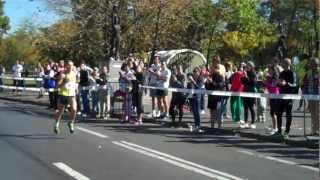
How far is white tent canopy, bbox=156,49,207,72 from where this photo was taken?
1451 inches

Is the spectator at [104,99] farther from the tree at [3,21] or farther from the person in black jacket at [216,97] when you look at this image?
the tree at [3,21]

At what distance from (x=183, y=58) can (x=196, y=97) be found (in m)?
19.9

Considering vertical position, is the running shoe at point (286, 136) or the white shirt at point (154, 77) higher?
the white shirt at point (154, 77)

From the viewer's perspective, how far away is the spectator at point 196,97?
18.7m

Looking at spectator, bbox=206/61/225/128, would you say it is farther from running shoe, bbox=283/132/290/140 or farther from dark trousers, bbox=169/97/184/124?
running shoe, bbox=283/132/290/140

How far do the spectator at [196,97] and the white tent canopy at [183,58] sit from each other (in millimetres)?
15561

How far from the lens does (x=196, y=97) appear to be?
19.2 meters

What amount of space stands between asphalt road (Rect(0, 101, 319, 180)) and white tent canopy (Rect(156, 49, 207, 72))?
717 inches

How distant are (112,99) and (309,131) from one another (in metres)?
8.52

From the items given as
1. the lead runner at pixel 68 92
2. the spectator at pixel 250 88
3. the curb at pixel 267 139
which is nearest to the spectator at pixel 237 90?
the spectator at pixel 250 88

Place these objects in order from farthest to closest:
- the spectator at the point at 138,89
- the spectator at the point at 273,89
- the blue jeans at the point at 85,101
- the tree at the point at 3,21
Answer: the tree at the point at 3,21, the blue jeans at the point at 85,101, the spectator at the point at 138,89, the spectator at the point at 273,89

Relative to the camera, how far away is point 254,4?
76.9 m

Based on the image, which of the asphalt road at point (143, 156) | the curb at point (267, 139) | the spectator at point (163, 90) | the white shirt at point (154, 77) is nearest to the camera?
the asphalt road at point (143, 156)

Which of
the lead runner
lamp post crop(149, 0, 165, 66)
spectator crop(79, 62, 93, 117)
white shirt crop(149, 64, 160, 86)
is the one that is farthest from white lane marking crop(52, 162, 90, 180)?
lamp post crop(149, 0, 165, 66)
